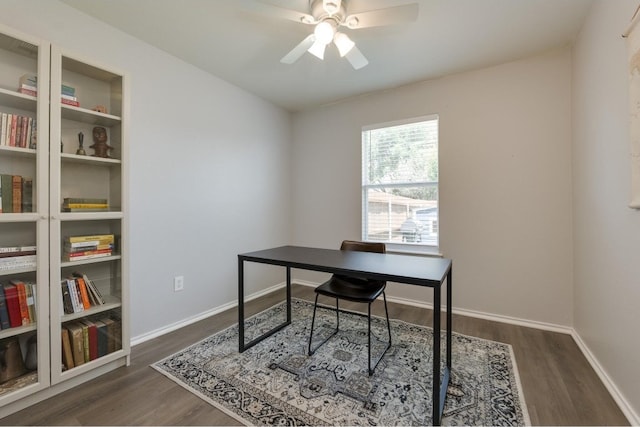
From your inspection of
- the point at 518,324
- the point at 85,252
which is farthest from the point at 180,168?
the point at 518,324

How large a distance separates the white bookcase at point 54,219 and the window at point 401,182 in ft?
7.96

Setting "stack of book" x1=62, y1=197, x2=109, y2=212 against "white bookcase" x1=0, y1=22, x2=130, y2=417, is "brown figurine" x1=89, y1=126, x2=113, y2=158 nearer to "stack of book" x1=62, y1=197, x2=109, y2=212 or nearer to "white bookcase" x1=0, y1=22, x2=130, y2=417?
"white bookcase" x1=0, y1=22, x2=130, y2=417

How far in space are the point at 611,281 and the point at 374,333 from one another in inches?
62.5

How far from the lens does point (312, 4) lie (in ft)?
5.79

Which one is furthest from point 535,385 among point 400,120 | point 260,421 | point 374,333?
point 400,120

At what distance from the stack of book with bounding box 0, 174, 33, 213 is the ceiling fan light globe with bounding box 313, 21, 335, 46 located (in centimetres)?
187

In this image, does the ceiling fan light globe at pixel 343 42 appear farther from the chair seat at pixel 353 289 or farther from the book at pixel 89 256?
the book at pixel 89 256

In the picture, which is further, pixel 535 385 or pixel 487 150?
pixel 487 150

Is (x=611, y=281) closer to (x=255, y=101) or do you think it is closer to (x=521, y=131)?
(x=521, y=131)

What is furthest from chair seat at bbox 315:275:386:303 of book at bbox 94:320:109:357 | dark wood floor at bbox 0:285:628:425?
book at bbox 94:320:109:357

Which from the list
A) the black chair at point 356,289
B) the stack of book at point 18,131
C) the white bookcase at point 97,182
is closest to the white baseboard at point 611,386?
the black chair at point 356,289

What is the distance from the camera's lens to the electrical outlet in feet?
8.14

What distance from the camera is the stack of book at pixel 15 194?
148 cm

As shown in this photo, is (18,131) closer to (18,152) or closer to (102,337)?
(18,152)
